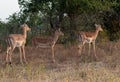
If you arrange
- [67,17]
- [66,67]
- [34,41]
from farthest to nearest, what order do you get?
[67,17] → [34,41] → [66,67]

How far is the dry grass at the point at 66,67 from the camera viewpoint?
10608mm

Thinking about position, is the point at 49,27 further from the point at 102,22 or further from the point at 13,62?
the point at 13,62

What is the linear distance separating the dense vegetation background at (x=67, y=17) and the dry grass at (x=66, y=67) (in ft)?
4.68

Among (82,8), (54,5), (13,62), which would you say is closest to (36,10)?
(54,5)

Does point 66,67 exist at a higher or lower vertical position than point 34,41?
lower

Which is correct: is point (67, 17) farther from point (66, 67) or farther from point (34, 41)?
point (66, 67)

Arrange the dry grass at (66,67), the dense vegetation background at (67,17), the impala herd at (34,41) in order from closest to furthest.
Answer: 1. the dry grass at (66,67)
2. the impala herd at (34,41)
3. the dense vegetation background at (67,17)

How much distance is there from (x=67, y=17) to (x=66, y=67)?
596 centimetres

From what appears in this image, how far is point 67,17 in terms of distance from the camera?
62.2 feet

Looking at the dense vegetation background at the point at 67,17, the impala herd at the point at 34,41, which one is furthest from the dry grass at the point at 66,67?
the dense vegetation background at the point at 67,17

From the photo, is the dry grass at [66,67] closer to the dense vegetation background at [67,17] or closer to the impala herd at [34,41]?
the impala herd at [34,41]

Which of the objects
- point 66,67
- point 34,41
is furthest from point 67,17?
point 66,67

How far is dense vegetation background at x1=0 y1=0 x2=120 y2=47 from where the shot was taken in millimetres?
17000

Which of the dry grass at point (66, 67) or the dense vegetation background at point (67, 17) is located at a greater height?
the dense vegetation background at point (67, 17)
